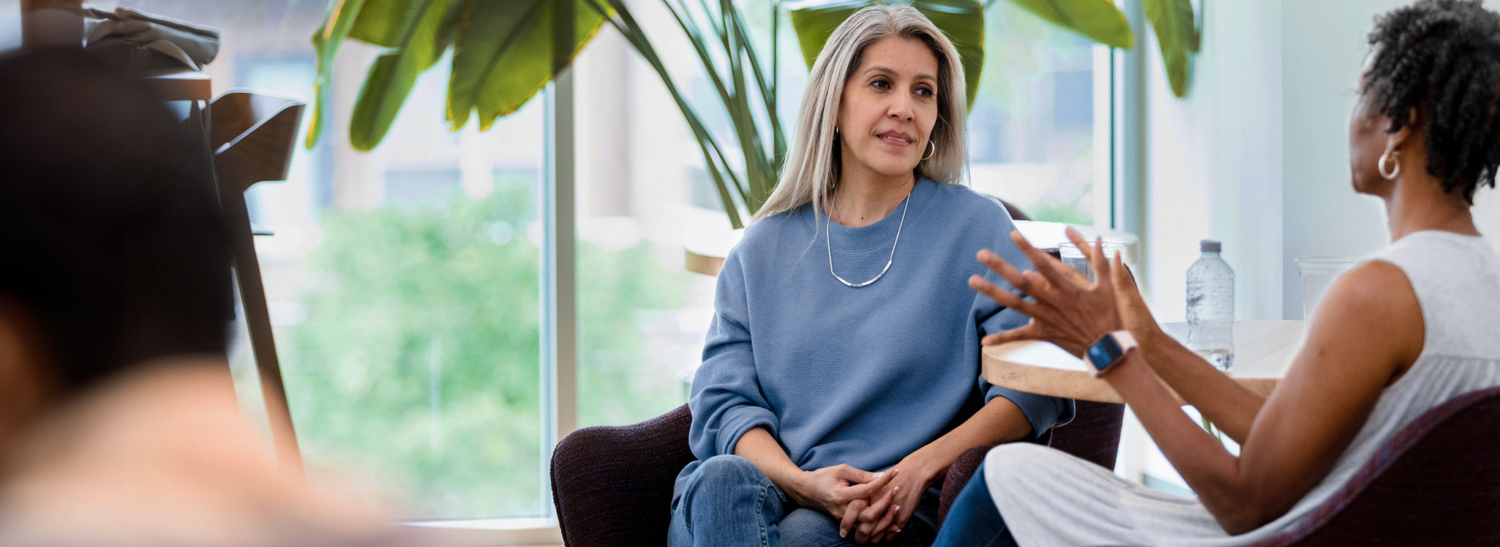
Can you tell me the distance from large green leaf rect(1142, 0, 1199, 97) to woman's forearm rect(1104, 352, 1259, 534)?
2.16 meters

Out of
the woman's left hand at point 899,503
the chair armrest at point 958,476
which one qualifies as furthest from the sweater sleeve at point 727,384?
the chair armrest at point 958,476

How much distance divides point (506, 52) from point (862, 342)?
1.51 metres

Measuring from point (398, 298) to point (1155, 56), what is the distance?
2600mm

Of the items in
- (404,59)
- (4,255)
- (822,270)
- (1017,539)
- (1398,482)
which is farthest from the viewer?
(404,59)

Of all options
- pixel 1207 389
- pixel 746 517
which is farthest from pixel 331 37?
pixel 1207 389

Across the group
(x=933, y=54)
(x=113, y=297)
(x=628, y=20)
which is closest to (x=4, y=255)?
(x=113, y=297)

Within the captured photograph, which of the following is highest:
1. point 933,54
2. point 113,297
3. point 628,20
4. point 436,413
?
point 628,20

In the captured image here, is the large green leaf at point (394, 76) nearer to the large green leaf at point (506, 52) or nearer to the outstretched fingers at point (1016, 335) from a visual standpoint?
the large green leaf at point (506, 52)

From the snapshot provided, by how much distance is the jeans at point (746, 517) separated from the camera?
4.39 ft

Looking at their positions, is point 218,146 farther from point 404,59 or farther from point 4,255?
point 404,59

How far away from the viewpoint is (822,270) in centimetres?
164

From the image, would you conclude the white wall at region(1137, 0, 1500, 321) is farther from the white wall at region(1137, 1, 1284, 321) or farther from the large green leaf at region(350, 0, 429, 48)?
the large green leaf at region(350, 0, 429, 48)

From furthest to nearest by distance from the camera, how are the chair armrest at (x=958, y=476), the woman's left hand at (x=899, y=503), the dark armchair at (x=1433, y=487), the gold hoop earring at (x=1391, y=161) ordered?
1. the woman's left hand at (x=899, y=503)
2. the chair armrest at (x=958, y=476)
3. the gold hoop earring at (x=1391, y=161)
4. the dark armchair at (x=1433, y=487)

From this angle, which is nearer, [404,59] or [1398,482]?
[1398,482]
